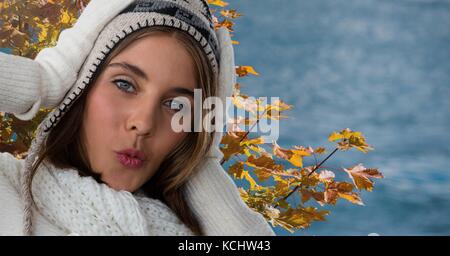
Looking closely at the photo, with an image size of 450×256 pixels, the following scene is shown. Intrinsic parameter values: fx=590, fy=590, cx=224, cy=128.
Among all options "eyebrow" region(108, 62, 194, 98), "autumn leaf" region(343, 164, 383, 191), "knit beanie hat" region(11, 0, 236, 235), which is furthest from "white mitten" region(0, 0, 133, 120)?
"autumn leaf" region(343, 164, 383, 191)

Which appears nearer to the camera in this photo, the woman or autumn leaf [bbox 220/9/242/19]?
the woman

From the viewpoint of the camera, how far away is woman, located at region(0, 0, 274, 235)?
1.54m

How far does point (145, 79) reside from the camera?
5.10 ft

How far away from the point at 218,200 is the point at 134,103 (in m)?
0.45

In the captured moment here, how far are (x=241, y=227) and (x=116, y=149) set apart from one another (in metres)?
0.48

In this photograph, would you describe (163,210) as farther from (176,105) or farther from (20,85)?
(20,85)

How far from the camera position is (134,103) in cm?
155

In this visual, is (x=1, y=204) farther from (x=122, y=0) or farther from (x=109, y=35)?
(x=122, y=0)

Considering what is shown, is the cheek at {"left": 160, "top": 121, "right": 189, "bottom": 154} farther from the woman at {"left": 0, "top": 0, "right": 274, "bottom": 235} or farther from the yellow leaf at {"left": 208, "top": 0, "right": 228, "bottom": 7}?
the yellow leaf at {"left": 208, "top": 0, "right": 228, "bottom": 7}

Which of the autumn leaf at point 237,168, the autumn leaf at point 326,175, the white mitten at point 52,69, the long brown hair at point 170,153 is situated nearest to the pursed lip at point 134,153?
the long brown hair at point 170,153

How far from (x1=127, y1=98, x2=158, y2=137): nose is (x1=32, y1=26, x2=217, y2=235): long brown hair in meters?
0.16

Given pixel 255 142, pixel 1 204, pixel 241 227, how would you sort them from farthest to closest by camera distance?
pixel 255 142 → pixel 241 227 → pixel 1 204

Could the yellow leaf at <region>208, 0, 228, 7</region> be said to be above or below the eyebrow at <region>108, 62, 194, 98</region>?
above
